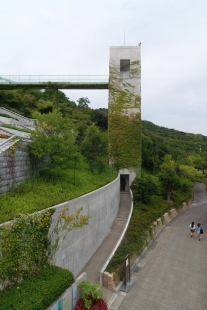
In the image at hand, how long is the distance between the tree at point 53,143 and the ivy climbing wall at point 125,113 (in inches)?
440

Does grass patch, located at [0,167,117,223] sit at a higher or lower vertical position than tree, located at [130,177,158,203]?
higher

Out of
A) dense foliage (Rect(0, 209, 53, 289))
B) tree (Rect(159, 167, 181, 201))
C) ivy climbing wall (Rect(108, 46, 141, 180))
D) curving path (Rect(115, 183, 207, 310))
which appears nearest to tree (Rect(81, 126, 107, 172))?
ivy climbing wall (Rect(108, 46, 141, 180))

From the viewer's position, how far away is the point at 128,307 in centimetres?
817

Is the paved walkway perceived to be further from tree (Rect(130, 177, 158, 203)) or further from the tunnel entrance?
the tunnel entrance

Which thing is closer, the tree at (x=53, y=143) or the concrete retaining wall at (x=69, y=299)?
the concrete retaining wall at (x=69, y=299)

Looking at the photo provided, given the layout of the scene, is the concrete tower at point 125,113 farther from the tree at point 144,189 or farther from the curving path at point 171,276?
the curving path at point 171,276

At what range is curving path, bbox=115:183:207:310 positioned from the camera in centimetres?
840

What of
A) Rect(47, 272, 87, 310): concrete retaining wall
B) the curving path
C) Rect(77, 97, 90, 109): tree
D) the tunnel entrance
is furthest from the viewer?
Rect(77, 97, 90, 109): tree

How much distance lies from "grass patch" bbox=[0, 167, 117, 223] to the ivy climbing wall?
9382mm

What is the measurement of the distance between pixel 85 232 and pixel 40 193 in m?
2.78

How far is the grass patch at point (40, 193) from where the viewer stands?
6.96 m

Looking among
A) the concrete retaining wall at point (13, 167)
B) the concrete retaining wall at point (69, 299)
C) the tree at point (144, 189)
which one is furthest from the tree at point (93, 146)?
the concrete retaining wall at point (69, 299)

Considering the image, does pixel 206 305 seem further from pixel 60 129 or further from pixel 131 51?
pixel 131 51

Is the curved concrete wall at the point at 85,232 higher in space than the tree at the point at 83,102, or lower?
lower
